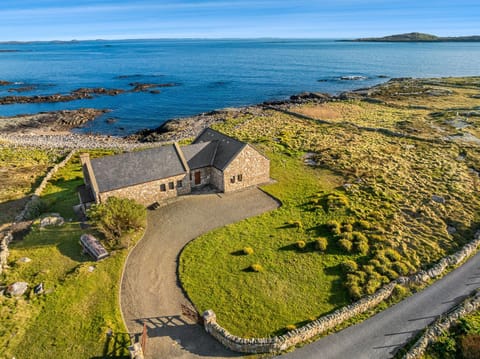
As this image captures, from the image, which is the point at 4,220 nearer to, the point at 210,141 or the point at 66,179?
the point at 66,179

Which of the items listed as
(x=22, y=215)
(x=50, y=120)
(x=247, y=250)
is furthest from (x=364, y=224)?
(x=50, y=120)

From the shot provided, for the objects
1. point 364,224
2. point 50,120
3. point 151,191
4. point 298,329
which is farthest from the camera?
point 50,120

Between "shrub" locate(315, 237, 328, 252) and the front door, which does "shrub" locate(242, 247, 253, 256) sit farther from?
the front door

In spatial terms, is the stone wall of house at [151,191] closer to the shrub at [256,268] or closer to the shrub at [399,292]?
the shrub at [256,268]

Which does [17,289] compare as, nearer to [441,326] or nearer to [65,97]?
[441,326]

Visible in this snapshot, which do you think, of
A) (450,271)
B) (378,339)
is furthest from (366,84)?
(378,339)

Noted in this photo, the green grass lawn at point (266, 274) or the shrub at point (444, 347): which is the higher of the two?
the green grass lawn at point (266, 274)

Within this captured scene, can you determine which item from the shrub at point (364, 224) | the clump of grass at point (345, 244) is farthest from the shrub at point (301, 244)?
the shrub at point (364, 224)
